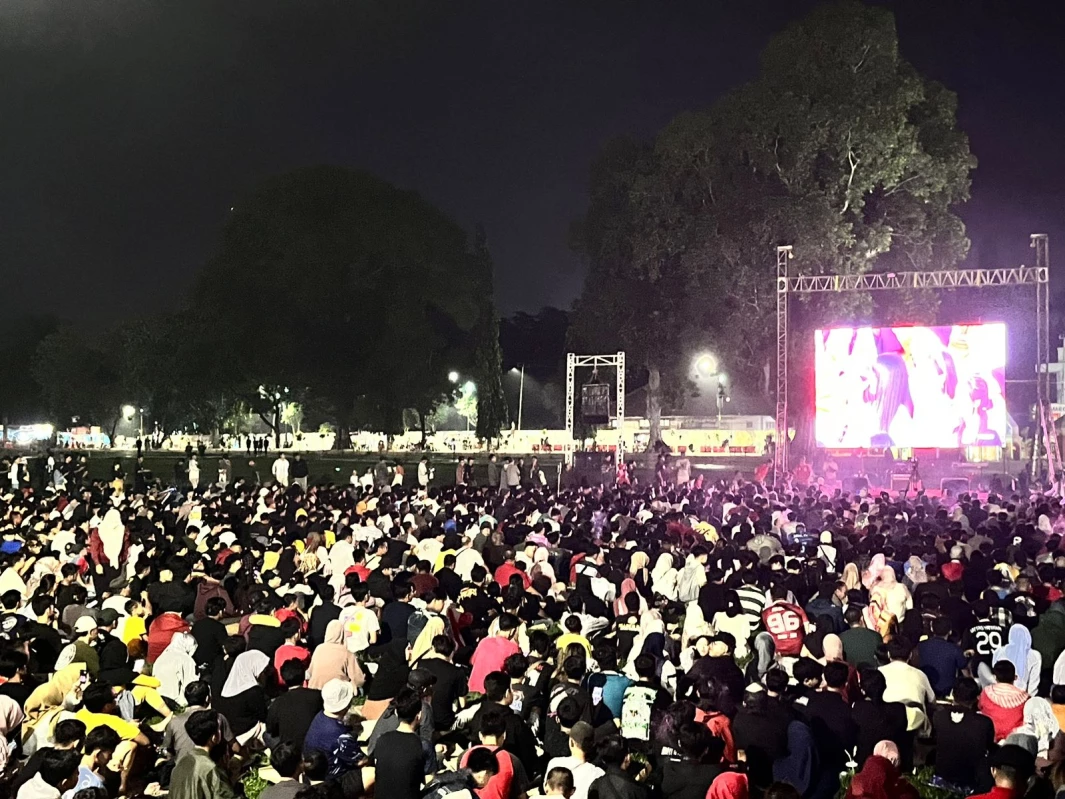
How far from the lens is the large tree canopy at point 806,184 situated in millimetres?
31469

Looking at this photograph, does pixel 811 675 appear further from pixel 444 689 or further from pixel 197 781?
pixel 197 781

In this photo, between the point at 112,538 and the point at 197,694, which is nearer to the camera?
the point at 197,694

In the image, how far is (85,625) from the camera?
9531 mm

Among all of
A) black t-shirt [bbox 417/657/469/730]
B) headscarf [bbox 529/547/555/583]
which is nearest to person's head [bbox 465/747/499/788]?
black t-shirt [bbox 417/657/469/730]

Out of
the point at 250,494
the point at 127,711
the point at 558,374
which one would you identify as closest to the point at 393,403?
the point at 250,494

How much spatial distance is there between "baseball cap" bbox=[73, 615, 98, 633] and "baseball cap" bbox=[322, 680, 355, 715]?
3.74m

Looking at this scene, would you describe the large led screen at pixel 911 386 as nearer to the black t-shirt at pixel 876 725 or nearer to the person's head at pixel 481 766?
the black t-shirt at pixel 876 725

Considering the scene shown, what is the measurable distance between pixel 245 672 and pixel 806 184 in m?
28.1

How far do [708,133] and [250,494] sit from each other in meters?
20.4

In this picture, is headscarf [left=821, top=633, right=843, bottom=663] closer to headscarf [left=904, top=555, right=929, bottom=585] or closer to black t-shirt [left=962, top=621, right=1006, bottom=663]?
black t-shirt [left=962, top=621, right=1006, bottom=663]

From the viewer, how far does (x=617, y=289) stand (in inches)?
1510

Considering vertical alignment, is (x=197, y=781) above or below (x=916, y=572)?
below

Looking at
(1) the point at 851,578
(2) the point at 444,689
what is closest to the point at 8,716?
(2) the point at 444,689

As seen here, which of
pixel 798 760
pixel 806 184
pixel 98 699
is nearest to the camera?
pixel 798 760
